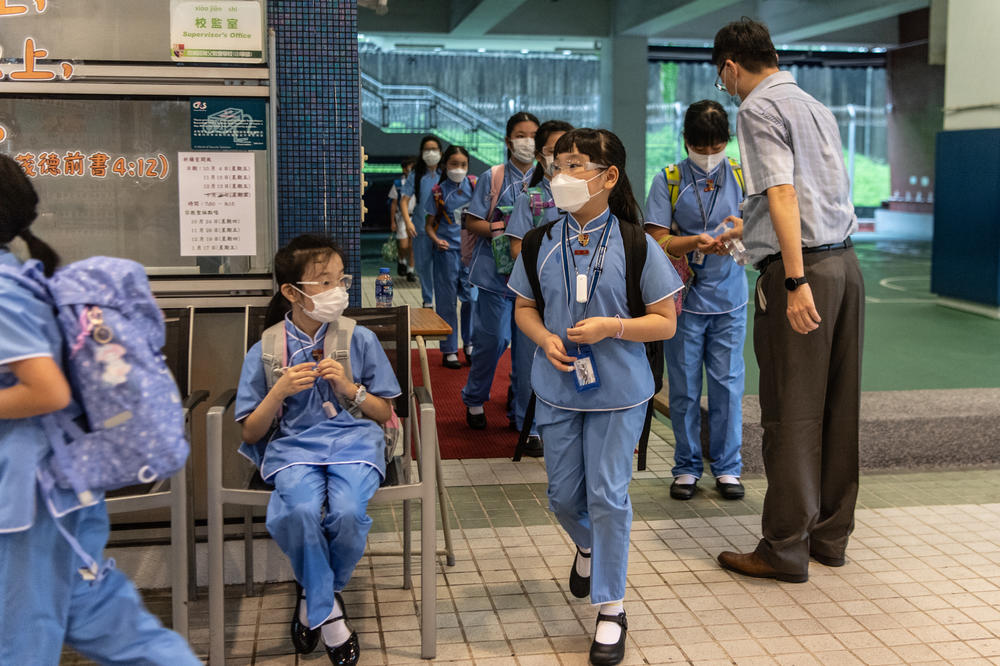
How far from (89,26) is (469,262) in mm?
2591

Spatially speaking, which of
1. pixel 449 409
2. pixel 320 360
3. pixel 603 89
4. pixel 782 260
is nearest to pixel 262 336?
pixel 320 360

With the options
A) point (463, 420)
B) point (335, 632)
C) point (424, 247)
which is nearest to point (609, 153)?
point (335, 632)

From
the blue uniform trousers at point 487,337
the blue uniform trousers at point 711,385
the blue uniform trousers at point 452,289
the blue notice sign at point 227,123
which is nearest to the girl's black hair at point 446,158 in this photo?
the blue uniform trousers at point 452,289

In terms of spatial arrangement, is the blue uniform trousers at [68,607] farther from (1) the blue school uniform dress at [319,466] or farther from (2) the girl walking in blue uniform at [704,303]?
(2) the girl walking in blue uniform at [704,303]

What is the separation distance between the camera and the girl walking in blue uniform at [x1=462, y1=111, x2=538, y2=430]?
525 cm

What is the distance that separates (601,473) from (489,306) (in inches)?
102

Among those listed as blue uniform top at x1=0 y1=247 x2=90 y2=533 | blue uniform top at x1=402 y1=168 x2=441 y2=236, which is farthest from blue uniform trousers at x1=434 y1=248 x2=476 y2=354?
blue uniform top at x1=0 y1=247 x2=90 y2=533

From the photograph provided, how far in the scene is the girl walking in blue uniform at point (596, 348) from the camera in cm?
301

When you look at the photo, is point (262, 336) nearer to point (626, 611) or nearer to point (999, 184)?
point (626, 611)

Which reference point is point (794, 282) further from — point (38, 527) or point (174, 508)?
point (38, 527)

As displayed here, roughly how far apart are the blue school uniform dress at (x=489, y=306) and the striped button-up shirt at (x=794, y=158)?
1868mm

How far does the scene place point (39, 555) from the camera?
2.01m

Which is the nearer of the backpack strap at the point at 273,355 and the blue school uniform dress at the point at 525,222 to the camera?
the backpack strap at the point at 273,355

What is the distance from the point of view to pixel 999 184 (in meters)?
8.89
